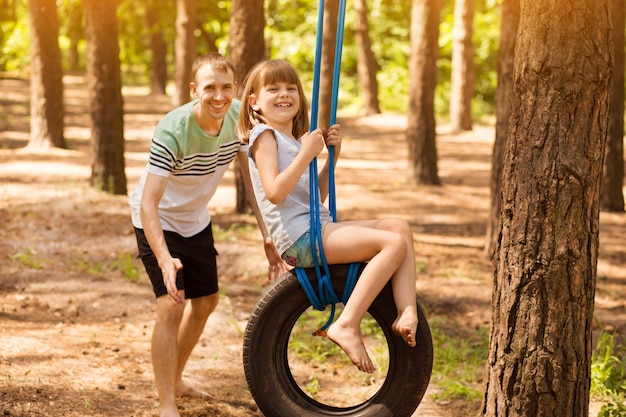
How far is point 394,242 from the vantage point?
10.0ft

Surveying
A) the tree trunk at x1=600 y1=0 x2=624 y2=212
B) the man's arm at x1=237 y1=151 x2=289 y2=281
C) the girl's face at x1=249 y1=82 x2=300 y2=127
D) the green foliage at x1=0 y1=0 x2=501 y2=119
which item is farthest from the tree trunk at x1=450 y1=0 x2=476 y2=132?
the girl's face at x1=249 y1=82 x2=300 y2=127

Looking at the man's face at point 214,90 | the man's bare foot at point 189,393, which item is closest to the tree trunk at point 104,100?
the man's bare foot at point 189,393

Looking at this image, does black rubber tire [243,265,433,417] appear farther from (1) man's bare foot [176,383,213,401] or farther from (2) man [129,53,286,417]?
(1) man's bare foot [176,383,213,401]

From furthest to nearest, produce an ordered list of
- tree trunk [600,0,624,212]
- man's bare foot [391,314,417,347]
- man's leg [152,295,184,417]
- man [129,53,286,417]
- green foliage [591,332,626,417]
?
tree trunk [600,0,624,212], green foliage [591,332,626,417], man's leg [152,295,184,417], man [129,53,286,417], man's bare foot [391,314,417,347]

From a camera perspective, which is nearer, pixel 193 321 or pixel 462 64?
pixel 193 321

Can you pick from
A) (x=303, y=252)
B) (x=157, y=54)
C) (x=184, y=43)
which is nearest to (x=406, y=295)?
(x=303, y=252)

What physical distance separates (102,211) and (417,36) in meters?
5.48

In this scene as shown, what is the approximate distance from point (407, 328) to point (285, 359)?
59 centimetres

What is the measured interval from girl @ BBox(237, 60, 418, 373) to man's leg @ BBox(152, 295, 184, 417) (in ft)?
2.52

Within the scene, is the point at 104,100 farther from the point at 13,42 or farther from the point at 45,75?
the point at 13,42

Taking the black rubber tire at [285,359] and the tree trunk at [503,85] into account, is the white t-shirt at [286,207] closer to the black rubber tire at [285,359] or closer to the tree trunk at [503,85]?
the black rubber tire at [285,359]

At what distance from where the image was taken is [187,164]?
371 centimetres

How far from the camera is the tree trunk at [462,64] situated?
16.4m

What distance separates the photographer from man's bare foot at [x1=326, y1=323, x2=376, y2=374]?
9.90 ft
